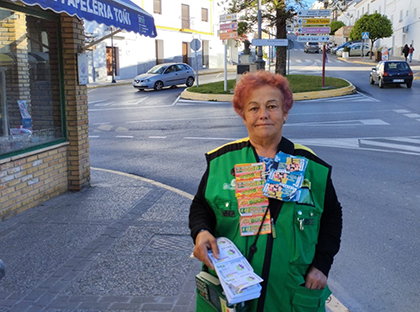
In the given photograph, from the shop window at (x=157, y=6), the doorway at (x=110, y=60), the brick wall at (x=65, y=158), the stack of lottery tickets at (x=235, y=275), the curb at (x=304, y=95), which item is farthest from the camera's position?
the shop window at (x=157, y=6)

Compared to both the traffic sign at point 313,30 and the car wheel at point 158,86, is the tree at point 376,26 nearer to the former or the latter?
the traffic sign at point 313,30

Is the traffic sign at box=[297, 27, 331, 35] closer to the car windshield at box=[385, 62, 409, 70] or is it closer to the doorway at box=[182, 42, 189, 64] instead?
the car windshield at box=[385, 62, 409, 70]

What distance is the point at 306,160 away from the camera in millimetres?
2434

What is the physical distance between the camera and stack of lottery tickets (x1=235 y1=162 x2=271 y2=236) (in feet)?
7.71

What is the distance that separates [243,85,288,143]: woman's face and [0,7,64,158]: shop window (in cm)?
457

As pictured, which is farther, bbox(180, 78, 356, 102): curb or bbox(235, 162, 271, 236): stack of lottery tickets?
bbox(180, 78, 356, 102): curb

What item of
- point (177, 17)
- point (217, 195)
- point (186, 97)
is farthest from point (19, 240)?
point (177, 17)

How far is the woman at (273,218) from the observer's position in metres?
2.33

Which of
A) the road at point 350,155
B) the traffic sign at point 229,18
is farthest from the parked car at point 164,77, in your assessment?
the traffic sign at point 229,18

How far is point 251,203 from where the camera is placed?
237cm

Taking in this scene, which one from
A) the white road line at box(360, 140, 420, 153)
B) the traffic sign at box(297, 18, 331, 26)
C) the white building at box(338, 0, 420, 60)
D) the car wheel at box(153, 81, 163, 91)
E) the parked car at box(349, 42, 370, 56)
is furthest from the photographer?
the parked car at box(349, 42, 370, 56)

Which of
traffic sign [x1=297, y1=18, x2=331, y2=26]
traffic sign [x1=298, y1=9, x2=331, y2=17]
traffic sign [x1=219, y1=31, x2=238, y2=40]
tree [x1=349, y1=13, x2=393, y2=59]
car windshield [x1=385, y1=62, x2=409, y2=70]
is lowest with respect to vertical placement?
car windshield [x1=385, y1=62, x2=409, y2=70]

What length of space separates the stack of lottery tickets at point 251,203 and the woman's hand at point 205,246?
15cm

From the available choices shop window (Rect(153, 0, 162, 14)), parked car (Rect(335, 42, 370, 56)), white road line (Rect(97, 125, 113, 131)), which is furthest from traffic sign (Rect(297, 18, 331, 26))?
parked car (Rect(335, 42, 370, 56))
